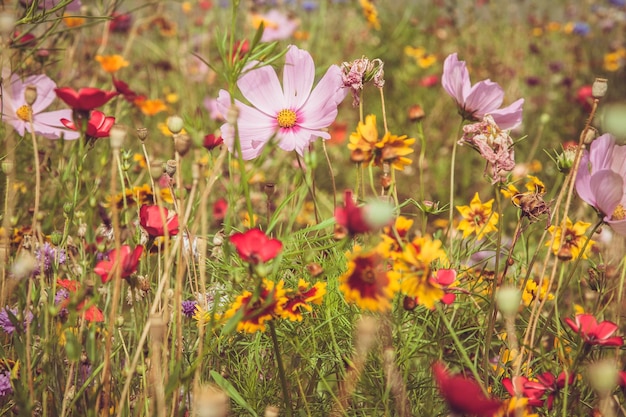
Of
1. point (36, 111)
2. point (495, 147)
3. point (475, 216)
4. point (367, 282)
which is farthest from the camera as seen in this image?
point (36, 111)

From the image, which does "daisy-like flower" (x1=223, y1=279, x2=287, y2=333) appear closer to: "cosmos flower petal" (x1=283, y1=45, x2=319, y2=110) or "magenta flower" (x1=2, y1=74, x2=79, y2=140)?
"cosmos flower petal" (x1=283, y1=45, x2=319, y2=110)

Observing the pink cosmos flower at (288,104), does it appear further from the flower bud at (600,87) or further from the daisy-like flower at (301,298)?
the flower bud at (600,87)

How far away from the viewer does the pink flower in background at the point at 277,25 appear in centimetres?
226

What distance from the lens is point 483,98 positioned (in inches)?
29.6

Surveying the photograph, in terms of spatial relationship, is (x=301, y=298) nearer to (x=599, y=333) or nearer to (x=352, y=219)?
(x=352, y=219)

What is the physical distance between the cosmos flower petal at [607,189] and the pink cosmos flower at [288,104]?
29 centimetres

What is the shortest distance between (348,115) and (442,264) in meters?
1.49

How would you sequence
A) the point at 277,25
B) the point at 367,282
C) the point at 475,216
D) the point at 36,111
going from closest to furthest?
the point at 367,282 < the point at 475,216 < the point at 36,111 < the point at 277,25

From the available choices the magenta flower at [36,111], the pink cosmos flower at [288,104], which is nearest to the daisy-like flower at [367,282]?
the pink cosmos flower at [288,104]

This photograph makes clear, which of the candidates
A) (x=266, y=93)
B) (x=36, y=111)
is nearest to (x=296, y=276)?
(x=266, y=93)

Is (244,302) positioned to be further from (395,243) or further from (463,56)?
(463,56)

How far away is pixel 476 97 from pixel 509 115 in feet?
0.16

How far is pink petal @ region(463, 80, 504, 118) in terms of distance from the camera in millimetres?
740

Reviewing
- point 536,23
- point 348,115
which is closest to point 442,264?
point 348,115
